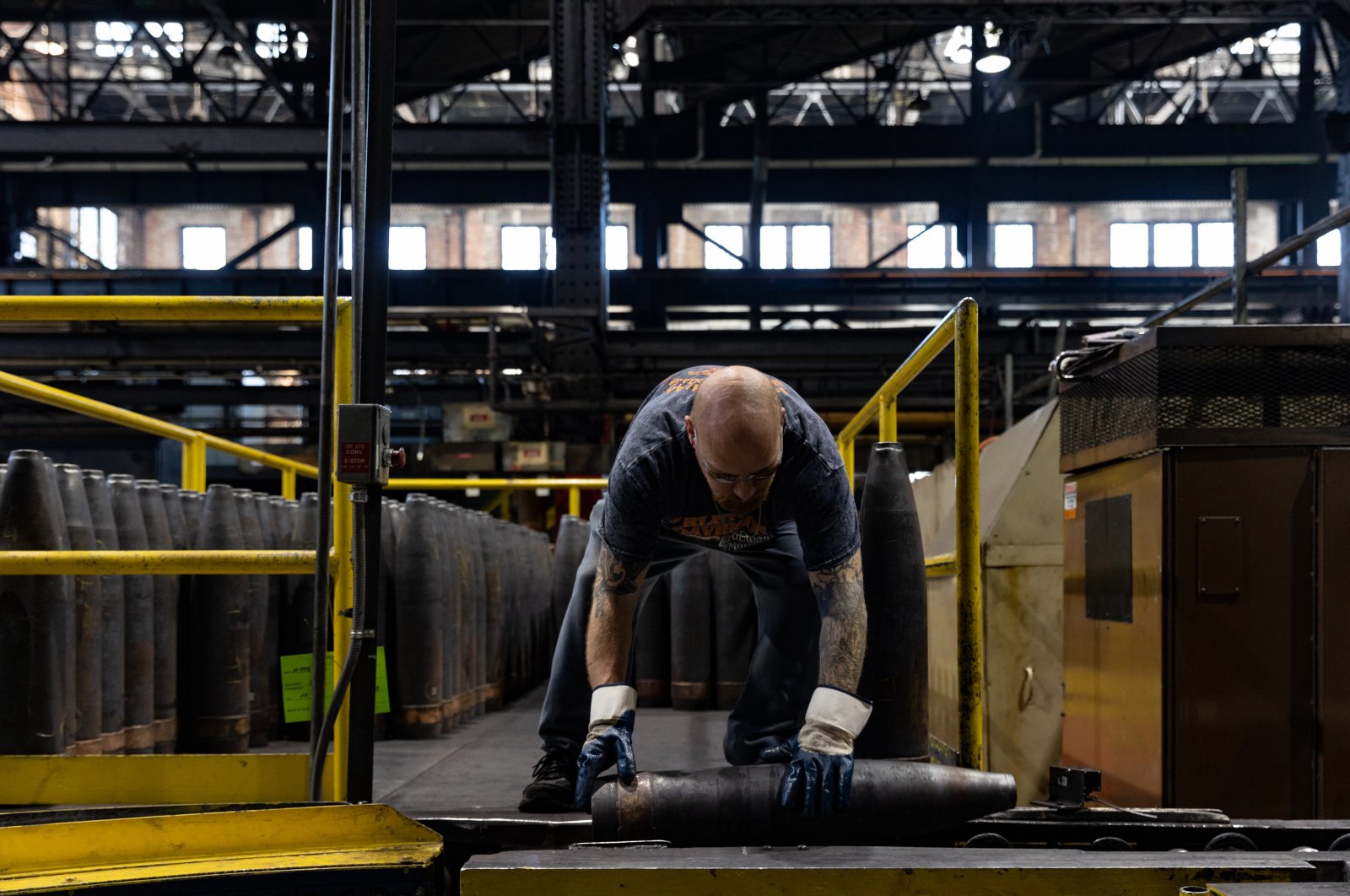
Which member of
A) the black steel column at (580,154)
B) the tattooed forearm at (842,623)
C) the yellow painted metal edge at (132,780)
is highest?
the black steel column at (580,154)

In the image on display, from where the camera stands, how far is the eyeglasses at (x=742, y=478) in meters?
2.60

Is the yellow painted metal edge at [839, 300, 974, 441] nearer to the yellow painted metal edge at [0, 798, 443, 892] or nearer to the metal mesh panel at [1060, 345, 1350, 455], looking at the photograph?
the metal mesh panel at [1060, 345, 1350, 455]

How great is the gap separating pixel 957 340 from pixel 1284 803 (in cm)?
198

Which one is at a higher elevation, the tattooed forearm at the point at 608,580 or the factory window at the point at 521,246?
the factory window at the point at 521,246

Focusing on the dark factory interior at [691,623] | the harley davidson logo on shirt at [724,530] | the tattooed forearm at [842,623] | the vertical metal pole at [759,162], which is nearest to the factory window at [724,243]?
the vertical metal pole at [759,162]

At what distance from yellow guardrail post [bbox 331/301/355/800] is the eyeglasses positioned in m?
0.99

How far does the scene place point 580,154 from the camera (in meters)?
9.64

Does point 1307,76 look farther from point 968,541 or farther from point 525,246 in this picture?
point 968,541

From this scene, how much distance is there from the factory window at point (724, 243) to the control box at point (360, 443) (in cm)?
1649

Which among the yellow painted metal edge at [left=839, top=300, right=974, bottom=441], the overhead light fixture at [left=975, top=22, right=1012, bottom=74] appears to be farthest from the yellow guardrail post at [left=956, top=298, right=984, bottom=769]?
the overhead light fixture at [left=975, top=22, right=1012, bottom=74]

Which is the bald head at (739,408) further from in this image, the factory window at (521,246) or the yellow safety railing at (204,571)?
the factory window at (521,246)

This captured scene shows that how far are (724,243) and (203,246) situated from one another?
9.67m

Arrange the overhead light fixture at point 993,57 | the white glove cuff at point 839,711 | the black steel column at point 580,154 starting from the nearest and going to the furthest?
the white glove cuff at point 839,711, the black steel column at point 580,154, the overhead light fixture at point 993,57

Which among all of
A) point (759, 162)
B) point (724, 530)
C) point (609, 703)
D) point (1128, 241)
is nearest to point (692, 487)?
point (724, 530)
